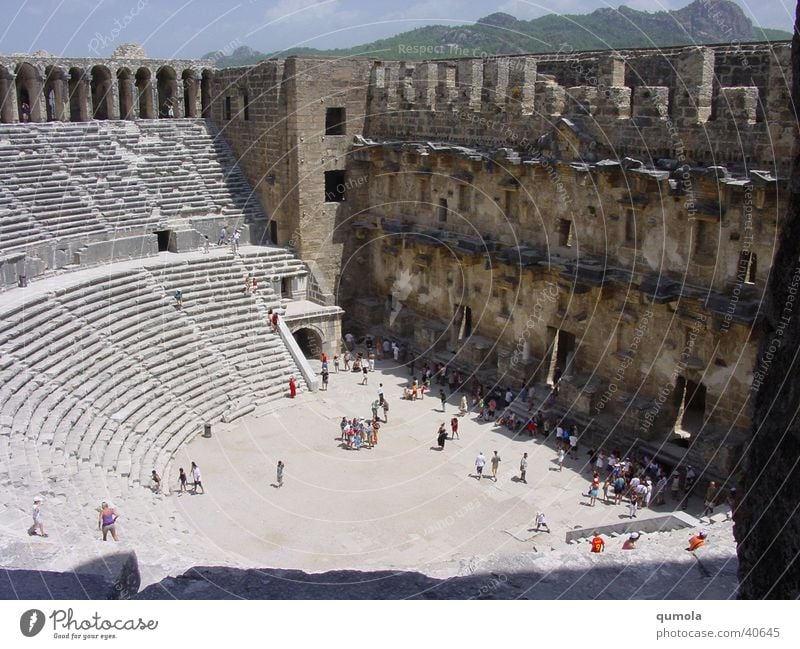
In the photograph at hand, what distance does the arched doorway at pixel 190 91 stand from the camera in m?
30.8

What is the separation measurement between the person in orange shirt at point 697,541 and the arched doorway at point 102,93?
24134 mm

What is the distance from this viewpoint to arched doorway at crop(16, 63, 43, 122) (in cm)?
2767

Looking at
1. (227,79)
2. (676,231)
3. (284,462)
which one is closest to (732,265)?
(676,231)

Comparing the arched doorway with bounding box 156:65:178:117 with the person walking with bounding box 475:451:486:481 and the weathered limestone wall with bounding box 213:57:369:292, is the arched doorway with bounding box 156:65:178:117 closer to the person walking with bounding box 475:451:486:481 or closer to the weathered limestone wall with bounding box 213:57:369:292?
the weathered limestone wall with bounding box 213:57:369:292

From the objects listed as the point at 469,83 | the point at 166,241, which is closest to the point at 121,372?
the point at 166,241

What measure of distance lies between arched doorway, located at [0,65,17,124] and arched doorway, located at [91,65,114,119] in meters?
3.03

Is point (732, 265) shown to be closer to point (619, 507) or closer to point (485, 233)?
point (619, 507)

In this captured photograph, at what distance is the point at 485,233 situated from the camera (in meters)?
24.0

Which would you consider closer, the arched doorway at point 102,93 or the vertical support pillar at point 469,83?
the vertical support pillar at point 469,83

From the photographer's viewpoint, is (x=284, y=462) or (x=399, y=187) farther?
(x=399, y=187)

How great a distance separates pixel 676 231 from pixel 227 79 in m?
17.6
